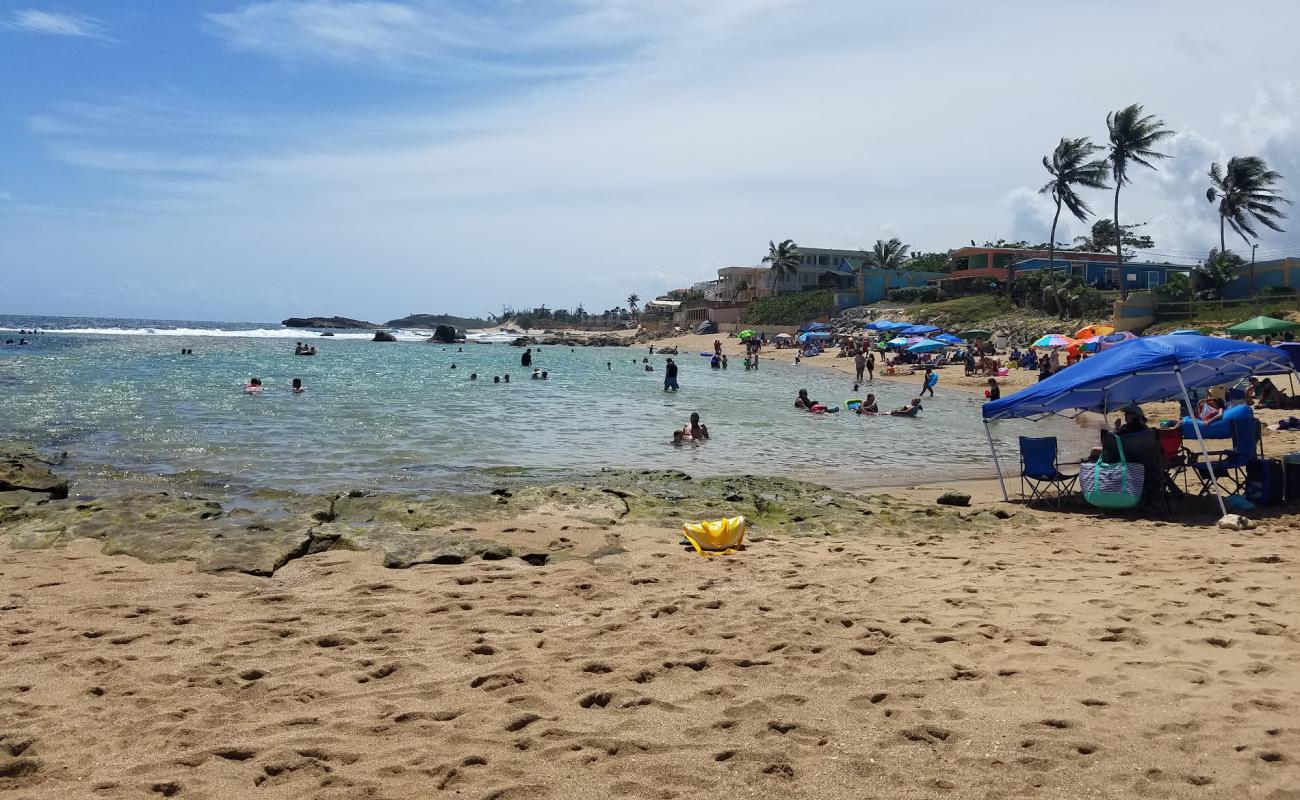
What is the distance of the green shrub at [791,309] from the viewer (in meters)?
76.4

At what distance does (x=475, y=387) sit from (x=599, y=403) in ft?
27.5

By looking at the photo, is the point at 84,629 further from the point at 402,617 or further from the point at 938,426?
the point at 938,426

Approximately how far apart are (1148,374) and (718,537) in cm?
594

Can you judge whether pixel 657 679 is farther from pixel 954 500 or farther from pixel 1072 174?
pixel 1072 174

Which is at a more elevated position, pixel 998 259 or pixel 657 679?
pixel 998 259

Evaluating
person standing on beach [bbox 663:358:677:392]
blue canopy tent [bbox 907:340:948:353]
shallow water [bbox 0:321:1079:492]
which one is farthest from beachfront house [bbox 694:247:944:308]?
shallow water [bbox 0:321:1079:492]

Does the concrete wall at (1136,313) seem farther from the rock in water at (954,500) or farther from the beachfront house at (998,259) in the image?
the rock in water at (954,500)

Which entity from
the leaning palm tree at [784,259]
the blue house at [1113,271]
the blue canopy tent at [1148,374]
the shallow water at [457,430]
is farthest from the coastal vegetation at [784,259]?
the blue canopy tent at [1148,374]

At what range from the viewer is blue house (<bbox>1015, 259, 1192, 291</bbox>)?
5919cm

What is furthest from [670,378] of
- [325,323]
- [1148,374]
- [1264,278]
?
[325,323]

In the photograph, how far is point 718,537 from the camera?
26.2 feet

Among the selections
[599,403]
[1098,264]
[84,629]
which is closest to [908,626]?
[84,629]

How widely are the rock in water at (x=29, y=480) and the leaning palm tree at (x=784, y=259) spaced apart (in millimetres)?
81711

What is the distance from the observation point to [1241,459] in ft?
32.0
